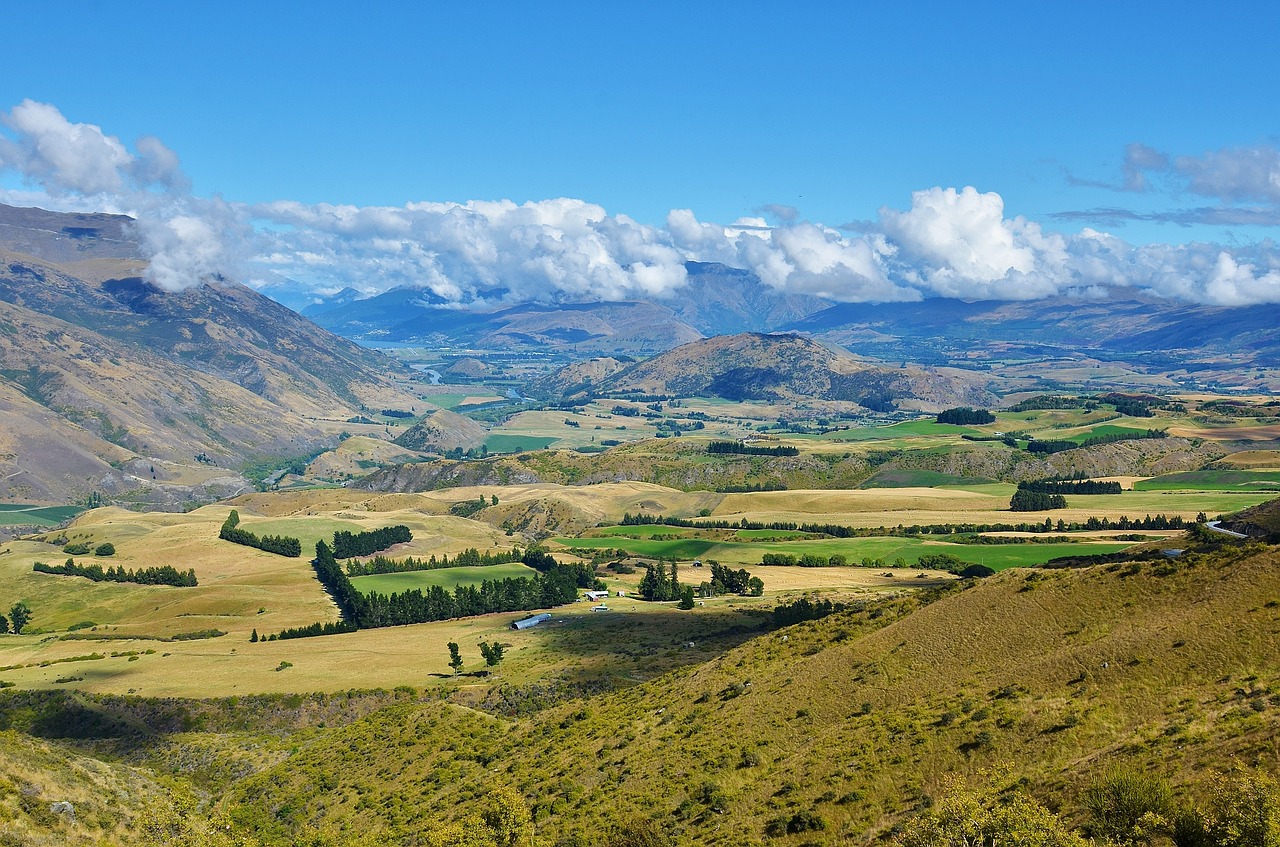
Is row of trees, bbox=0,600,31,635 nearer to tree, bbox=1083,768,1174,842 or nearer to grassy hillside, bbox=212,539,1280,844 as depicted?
grassy hillside, bbox=212,539,1280,844

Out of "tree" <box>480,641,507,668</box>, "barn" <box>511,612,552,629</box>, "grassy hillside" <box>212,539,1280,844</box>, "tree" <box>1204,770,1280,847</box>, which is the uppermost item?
"tree" <box>1204,770,1280,847</box>

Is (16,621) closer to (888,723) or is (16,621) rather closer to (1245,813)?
(888,723)

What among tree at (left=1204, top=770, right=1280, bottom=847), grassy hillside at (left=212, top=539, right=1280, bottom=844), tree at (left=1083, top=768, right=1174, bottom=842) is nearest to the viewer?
tree at (left=1204, top=770, right=1280, bottom=847)

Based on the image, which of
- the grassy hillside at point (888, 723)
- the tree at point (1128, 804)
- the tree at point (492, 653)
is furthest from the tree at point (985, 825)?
the tree at point (492, 653)

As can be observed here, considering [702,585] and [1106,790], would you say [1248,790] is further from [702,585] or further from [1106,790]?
[702,585]

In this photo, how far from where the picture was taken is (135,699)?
359 feet

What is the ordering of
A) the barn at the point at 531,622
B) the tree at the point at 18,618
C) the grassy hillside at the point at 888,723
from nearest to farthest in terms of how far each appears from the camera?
the grassy hillside at the point at 888,723, the barn at the point at 531,622, the tree at the point at 18,618

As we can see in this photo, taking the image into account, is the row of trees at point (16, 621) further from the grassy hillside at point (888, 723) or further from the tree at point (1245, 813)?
the tree at point (1245, 813)

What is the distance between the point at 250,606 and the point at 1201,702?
624ft

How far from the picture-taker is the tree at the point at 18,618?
19038cm

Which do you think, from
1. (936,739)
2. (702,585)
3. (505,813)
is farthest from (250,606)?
(936,739)

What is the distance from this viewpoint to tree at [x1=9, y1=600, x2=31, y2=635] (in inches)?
7495

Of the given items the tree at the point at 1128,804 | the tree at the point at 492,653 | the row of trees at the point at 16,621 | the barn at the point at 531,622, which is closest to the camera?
the tree at the point at 1128,804

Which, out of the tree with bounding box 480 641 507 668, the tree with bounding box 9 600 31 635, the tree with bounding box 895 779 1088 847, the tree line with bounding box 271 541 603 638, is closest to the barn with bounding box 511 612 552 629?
the tree line with bounding box 271 541 603 638
